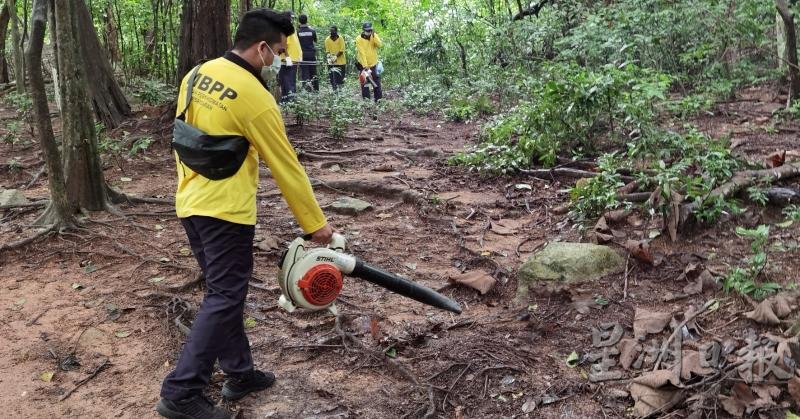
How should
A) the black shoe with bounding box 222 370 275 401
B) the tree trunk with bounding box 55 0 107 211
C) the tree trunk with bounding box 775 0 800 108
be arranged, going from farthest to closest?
the tree trunk with bounding box 775 0 800 108, the tree trunk with bounding box 55 0 107 211, the black shoe with bounding box 222 370 275 401

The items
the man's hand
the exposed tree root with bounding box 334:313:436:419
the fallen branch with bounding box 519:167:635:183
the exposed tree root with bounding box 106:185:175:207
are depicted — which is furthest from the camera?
the fallen branch with bounding box 519:167:635:183

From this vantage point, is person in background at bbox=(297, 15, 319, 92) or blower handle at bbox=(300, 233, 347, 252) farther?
person in background at bbox=(297, 15, 319, 92)

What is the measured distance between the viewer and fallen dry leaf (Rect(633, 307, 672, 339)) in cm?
381

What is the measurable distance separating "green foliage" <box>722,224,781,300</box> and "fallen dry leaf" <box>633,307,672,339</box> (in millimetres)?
420

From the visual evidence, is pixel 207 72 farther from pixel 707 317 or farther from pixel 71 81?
pixel 71 81

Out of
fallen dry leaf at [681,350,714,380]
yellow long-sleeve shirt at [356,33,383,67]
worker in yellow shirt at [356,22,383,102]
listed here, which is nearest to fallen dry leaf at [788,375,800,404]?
fallen dry leaf at [681,350,714,380]

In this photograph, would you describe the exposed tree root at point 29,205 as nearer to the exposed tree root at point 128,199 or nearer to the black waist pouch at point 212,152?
the exposed tree root at point 128,199

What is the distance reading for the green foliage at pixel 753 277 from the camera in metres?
3.79

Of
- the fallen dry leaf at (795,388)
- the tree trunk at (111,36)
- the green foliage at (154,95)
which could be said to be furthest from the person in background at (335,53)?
the fallen dry leaf at (795,388)

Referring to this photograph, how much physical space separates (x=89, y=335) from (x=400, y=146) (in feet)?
22.4

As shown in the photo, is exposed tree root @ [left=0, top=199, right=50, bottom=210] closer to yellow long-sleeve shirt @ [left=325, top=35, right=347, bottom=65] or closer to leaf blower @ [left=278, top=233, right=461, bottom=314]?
leaf blower @ [left=278, top=233, right=461, bottom=314]

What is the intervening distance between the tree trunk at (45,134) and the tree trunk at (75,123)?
0.63ft

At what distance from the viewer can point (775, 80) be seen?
9867 millimetres

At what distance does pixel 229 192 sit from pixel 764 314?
2.89 metres
